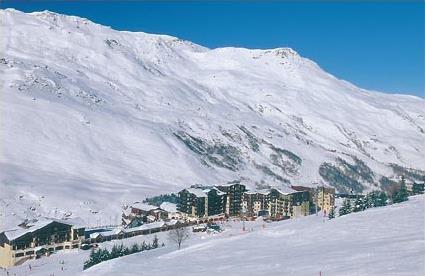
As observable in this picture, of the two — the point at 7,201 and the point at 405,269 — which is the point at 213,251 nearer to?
the point at 405,269

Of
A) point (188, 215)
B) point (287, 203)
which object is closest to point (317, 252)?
point (188, 215)

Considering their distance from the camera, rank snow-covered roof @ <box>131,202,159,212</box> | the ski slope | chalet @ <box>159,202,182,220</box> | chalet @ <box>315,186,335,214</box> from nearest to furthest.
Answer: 1. the ski slope
2. snow-covered roof @ <box>131,202,159,212</box>
3. chalet @ <box>159,202,182,220</box>
4. chalet @ <box>315,186,335,214</box>

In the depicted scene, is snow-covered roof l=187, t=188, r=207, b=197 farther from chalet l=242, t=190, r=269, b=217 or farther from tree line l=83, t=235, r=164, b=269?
tree line l=83, t=235, r=164, b=269

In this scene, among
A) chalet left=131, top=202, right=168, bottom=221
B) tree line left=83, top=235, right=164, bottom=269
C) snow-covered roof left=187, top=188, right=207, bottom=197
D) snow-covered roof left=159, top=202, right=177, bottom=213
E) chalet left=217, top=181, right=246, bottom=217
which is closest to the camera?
tree line left=83, top=235, right=164, bottom=269

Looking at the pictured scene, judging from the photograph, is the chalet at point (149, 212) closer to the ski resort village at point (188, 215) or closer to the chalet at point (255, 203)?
the ski resort village at point (188, 215)

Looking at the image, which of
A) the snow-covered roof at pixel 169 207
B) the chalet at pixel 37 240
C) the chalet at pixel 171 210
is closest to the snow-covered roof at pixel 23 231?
the chalet at pixel 37 240

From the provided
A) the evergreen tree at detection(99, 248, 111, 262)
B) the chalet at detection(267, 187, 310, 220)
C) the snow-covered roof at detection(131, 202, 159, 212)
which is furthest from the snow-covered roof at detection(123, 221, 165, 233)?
the chalet at detection(267, 187, 310, 220)

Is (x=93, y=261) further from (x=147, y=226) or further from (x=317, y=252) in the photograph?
(x=147, y=226)
